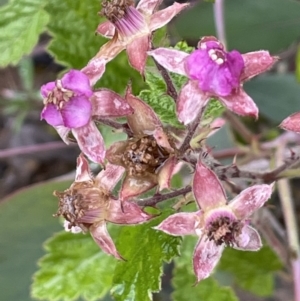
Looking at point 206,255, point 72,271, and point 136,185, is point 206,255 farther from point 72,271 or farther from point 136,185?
point 72,271

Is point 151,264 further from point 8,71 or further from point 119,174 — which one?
point 8,71

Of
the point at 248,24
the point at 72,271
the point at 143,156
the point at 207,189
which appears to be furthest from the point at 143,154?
the point at 248,24

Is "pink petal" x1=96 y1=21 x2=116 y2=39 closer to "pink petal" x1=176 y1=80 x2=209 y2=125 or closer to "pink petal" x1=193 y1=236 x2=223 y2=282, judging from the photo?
"pink petal" x1=176 y1=80 x2=209 y2=125

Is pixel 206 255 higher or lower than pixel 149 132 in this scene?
lower

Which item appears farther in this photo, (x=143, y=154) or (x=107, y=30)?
(x=107, y=30)

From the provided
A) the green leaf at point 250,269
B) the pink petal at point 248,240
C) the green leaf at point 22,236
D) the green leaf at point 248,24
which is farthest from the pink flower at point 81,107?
the green leaf at point 248,24

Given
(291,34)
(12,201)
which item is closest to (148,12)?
(12,201)

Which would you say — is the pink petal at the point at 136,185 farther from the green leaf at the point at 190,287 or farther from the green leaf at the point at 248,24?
the green leaf at the point at 248,24
